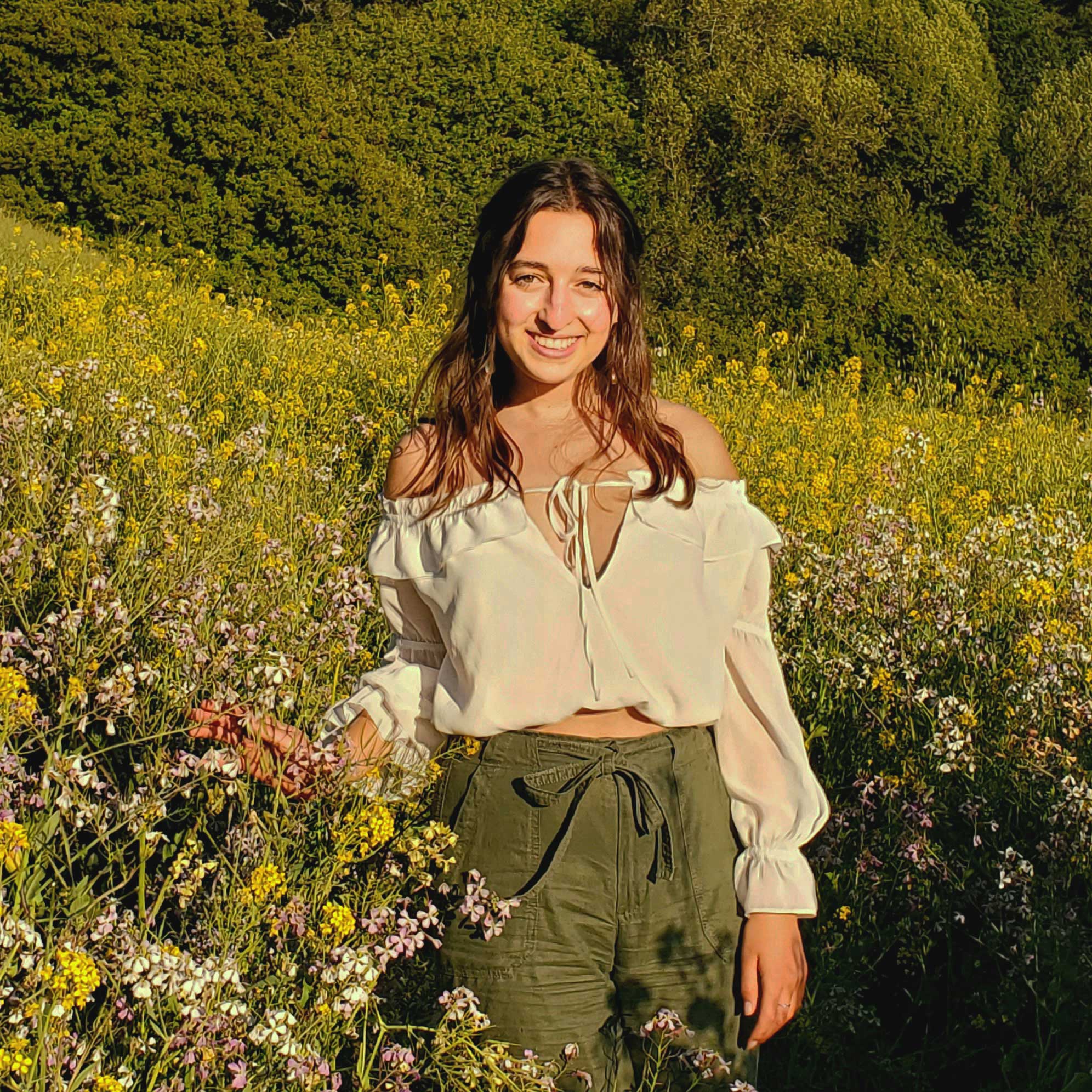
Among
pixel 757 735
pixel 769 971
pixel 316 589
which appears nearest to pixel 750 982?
pixel 769 971

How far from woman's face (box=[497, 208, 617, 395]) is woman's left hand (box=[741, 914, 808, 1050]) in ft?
3.12

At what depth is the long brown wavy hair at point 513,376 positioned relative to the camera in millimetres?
2352

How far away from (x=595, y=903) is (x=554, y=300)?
972 mm

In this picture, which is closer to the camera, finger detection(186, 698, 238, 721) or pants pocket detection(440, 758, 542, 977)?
pants pocket detection(440, 758, 542, 977)

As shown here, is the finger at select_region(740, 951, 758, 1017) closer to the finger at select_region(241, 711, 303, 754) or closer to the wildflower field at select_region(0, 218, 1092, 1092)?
the wildflower field at select_region(0, 218, 1092, 1092)

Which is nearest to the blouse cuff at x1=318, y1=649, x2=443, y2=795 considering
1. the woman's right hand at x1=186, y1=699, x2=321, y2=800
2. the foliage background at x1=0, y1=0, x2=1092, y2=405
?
the woman's right hand at x1=186, y1=699, x2=321, y2=800

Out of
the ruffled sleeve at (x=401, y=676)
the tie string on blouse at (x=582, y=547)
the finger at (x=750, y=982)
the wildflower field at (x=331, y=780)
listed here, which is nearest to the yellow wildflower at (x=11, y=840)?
the wildflower field at (x=331, y=780)

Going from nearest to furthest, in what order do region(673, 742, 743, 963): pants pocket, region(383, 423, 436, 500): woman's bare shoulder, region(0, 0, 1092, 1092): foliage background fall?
region(0, 0, 1092, 1092): foliage background → region(673, 742, 743, 963): pants pocket → region(383, 423, 436, 500): woman's bare shoulder

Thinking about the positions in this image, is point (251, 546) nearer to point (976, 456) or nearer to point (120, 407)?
point (120, 407)

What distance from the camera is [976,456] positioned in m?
7.33

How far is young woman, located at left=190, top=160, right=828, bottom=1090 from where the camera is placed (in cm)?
210

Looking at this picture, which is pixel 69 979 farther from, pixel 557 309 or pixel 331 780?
pixel 557 309

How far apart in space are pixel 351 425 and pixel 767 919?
4389 mm

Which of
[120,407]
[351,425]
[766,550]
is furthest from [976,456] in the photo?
[766,550]
